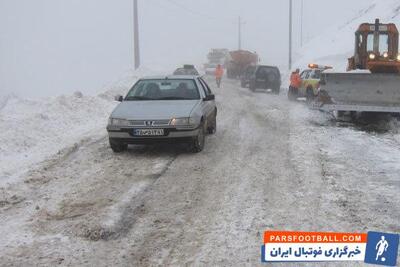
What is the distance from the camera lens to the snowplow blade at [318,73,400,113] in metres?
13.9

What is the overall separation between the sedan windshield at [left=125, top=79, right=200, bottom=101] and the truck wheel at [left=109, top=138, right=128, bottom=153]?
1154mm

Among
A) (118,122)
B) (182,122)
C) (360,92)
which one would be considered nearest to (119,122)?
(118,122)

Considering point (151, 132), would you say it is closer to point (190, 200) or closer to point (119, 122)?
point (119, 122)

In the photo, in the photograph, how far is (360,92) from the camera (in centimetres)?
1420

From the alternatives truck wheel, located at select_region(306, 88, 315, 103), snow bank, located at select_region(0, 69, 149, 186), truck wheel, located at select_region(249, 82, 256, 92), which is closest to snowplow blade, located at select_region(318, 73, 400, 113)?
truck wheel, located at select_region(306, 88, 315, 103)

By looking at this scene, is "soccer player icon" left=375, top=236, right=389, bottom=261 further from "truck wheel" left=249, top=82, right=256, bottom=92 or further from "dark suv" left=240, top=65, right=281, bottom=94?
"truck wheel" left=249, top=82, right=256, bottom=92

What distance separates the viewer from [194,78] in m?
11.1

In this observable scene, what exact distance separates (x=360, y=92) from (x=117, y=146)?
7.82 metres

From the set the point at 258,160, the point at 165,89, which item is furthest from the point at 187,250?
the point at 165,89

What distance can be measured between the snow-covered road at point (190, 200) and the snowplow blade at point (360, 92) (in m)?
3.58

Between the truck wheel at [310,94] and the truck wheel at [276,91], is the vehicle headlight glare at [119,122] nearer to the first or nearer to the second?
the truck wheel at [310,94]

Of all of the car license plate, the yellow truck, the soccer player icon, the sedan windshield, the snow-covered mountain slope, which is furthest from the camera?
the snow-covered mountain slope

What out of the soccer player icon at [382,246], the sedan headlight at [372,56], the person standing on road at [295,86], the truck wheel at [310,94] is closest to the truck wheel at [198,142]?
the soccer player icon at [382,246]

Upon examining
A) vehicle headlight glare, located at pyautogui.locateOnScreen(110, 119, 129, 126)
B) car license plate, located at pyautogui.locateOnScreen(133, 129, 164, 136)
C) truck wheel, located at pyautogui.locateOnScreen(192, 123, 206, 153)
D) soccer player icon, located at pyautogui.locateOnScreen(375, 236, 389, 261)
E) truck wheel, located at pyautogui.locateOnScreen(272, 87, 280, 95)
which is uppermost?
soccer player icon, located at pyautogui.locateOnScreen(375, 236, 389, 261)
